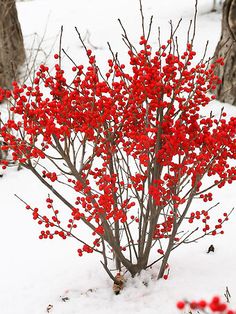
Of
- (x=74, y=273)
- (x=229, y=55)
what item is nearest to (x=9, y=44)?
(x=229, y=55)

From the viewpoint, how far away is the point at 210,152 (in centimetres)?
261

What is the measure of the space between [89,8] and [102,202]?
11967mm

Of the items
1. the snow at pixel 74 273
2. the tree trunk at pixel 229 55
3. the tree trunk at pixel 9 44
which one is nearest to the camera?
the snow at pixel 74 273

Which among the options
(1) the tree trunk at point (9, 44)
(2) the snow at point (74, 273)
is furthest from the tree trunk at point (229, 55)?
(1) the tree trunk at point (9, 44)

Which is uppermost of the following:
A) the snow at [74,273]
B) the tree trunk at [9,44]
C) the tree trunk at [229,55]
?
the tree trunk at [9,44]

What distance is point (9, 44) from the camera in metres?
8.39

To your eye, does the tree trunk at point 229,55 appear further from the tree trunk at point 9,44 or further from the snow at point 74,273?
the tree trunk at point 9,44

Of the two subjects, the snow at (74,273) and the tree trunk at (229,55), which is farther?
the tree trunk at (229,55)

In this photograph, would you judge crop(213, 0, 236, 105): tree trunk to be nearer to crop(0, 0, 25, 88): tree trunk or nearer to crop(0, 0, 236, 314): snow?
crop(0, 0, 236, 314): snow

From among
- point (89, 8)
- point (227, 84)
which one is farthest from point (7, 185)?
point (89, 8)

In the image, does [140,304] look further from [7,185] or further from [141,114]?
[7,185]

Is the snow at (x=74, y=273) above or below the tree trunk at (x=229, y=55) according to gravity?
below

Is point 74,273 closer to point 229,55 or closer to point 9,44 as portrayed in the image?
point 229,55

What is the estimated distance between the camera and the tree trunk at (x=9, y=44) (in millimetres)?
7477
